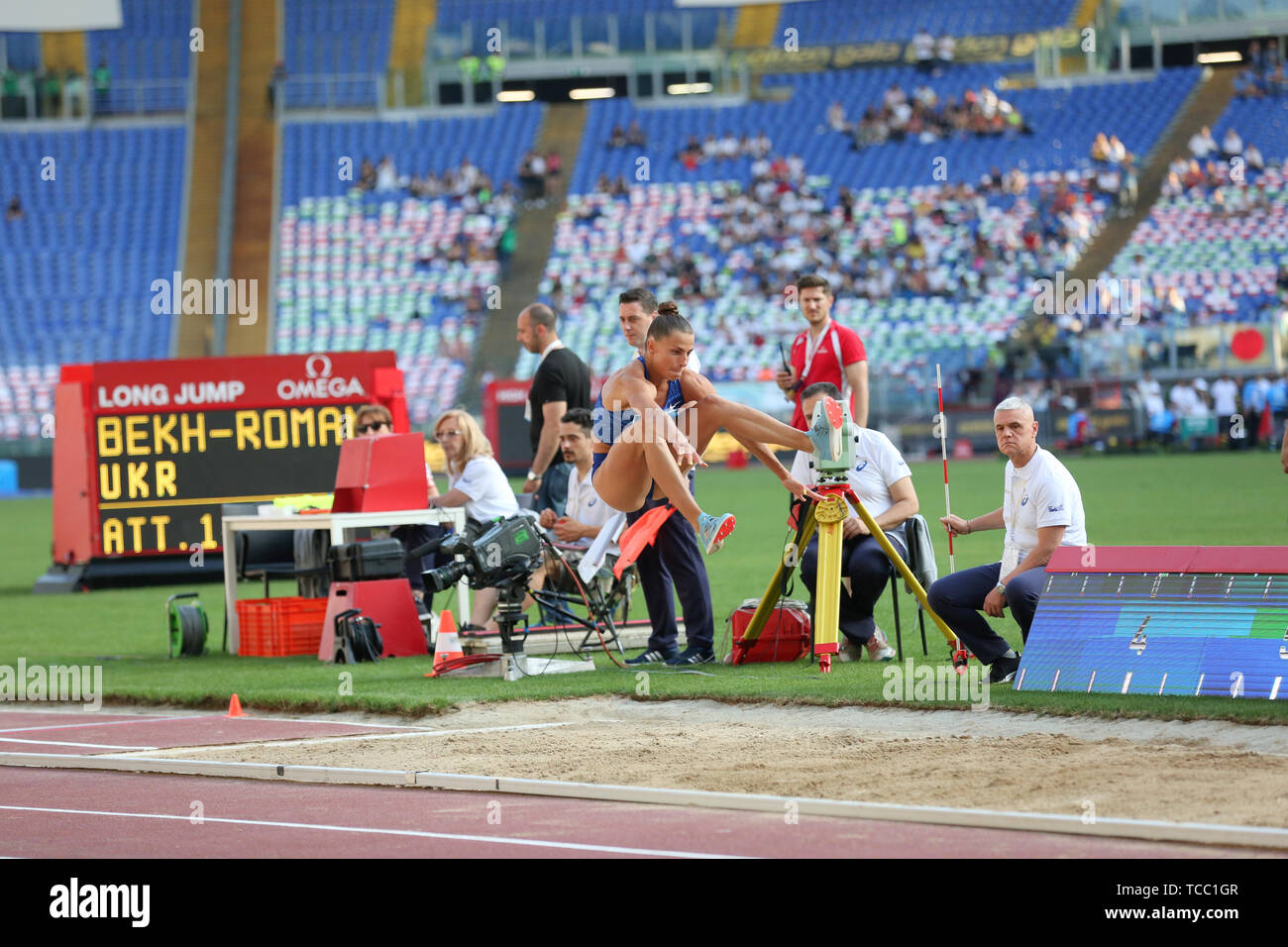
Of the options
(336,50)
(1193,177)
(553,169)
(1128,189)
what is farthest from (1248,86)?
(336,50)

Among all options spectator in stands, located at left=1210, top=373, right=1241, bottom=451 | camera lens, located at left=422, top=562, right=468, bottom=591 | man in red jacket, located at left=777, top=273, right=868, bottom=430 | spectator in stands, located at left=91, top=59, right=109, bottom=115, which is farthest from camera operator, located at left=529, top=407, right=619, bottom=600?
spectator in stands, located at left=91, top=59, right=109, bottom=115

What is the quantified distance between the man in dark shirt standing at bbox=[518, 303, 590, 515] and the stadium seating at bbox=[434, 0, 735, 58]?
126 ft

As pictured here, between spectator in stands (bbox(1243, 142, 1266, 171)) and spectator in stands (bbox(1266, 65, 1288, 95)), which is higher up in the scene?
spectator in stands (bbox(1266, 65, 1288, 95))

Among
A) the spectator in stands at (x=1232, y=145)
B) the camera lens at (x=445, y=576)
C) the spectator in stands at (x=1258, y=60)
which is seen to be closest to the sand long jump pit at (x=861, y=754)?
the camera lens at (x=445, y=576)

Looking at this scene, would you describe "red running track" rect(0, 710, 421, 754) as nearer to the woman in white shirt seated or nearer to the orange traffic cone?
the orange traffic cone

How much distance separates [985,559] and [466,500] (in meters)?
5.87

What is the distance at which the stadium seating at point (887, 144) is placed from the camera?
44688mm

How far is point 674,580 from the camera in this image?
1070 cm

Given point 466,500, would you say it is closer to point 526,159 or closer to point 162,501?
point 162,501

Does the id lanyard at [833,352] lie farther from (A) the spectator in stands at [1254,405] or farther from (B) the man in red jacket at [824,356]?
(A) the spectator in stands at [1254,405]

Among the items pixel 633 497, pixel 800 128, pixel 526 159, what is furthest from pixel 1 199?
pixel 633 497

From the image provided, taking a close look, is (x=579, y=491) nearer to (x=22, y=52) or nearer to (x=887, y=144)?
(x=887, y=144)

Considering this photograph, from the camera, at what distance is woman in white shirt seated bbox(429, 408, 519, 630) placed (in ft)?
41.7

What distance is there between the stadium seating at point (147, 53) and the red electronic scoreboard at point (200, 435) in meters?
32.8
